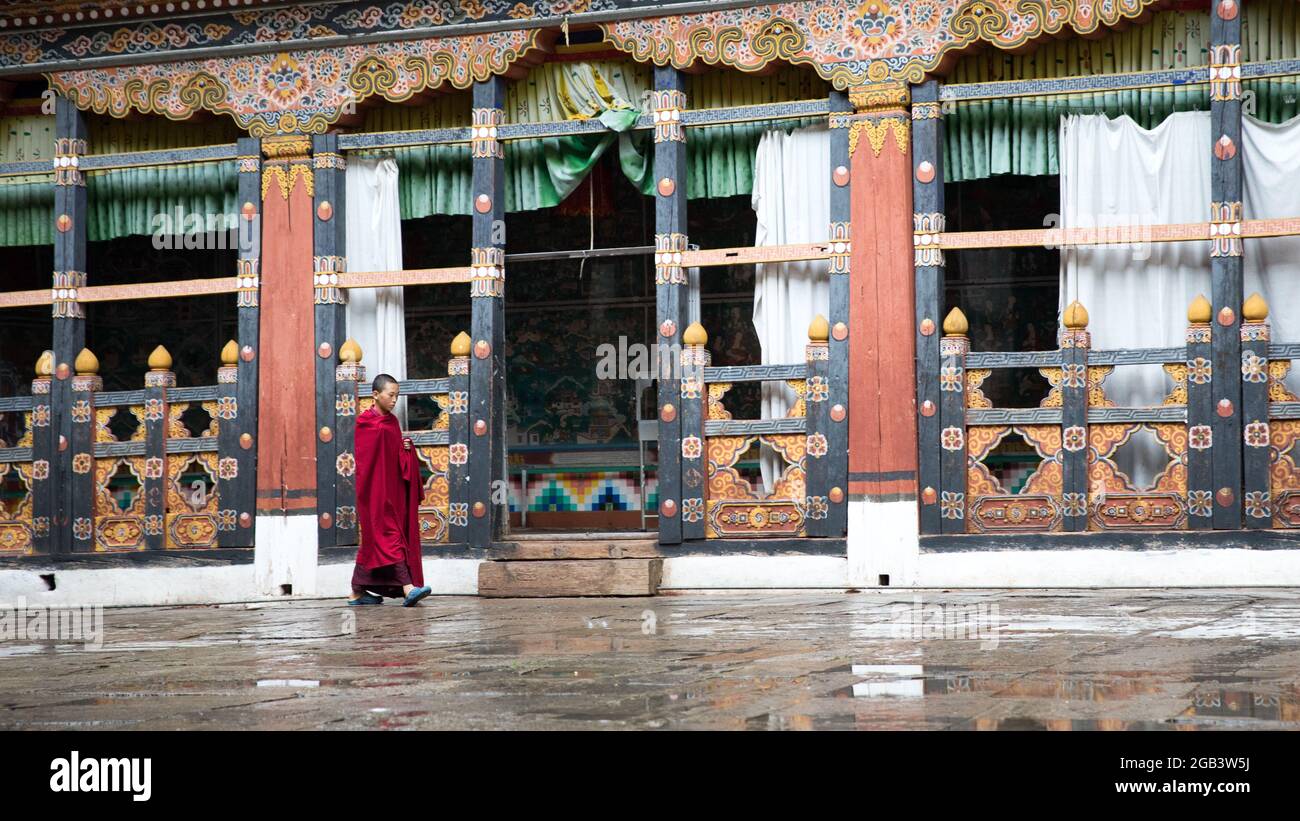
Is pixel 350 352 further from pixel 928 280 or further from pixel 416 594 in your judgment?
pixel 928 280

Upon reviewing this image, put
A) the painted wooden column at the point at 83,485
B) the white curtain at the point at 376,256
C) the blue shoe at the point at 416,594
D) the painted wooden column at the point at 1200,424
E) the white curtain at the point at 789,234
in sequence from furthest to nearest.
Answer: the painted wooden column at the point at 83,485
the white curtain at the point at 376,256
the white curtain at the point at 789,234
the blue shoe at the point at 416,594
the painted wooden column at the point at 1200,424

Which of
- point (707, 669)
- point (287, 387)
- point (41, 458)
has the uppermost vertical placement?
point (287, 387)

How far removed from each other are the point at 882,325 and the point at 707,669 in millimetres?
5203

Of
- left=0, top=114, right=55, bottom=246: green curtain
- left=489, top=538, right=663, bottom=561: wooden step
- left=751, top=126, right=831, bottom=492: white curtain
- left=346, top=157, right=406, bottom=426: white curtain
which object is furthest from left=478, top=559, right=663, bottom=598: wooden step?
left=0, top=114, right=55, bottom=246: green curtain

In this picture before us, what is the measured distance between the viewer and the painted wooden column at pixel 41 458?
38.0 ft

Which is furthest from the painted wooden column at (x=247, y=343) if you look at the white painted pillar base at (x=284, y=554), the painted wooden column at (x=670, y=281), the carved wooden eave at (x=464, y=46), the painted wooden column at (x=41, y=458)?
the painted wooden column at (x=670, y=281)

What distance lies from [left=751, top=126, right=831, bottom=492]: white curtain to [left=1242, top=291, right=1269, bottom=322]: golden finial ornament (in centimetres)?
258

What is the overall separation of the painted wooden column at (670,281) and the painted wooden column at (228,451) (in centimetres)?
306

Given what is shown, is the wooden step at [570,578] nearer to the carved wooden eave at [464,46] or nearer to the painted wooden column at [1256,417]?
the carved wooden eave at [464,46]

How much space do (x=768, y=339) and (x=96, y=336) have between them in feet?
23.2

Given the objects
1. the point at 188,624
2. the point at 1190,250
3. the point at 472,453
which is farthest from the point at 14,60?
the point at 1190,250

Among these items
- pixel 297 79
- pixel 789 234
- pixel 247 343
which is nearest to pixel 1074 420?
pixel 789 234

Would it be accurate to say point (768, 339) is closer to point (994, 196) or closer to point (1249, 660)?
point (994, 196)

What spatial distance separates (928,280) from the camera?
10109mm
